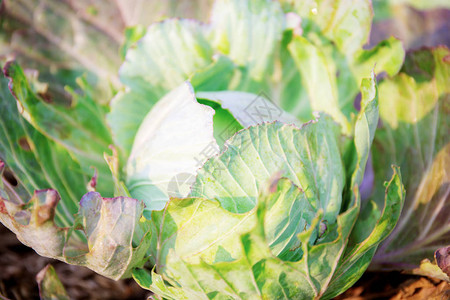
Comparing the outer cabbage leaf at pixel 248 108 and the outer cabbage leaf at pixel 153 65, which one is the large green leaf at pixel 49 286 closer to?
the outer cabbage leaf at pixel 153 65

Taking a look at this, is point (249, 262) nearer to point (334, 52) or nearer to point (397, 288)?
point (397, 288)

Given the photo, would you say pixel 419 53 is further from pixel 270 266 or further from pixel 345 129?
pixel 270 266

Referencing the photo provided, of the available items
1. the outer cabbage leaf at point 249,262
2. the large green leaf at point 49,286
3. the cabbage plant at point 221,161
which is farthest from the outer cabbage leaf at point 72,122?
the outer cabbage leaf at point 249,262

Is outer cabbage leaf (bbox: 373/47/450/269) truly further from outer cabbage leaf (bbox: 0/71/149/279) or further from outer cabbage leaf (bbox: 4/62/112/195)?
outer cabbage leaf (bbox: 4/62/112/195)

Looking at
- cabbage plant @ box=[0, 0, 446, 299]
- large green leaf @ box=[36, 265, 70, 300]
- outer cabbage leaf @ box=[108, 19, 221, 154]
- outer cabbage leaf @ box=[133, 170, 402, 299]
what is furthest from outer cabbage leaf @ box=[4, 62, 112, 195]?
outer cabbage leaf @ box=[133, 170, 402, 299]

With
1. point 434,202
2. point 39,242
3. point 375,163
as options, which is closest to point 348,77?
point 375,163

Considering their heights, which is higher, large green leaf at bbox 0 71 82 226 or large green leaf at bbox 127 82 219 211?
large green leaf at bbox 127 82 219 211

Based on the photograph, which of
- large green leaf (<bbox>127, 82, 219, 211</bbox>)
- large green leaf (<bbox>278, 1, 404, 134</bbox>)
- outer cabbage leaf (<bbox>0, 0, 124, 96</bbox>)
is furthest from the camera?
outer cabbage leaf (<bbox>0, 0, 124, 96</bbox>)
